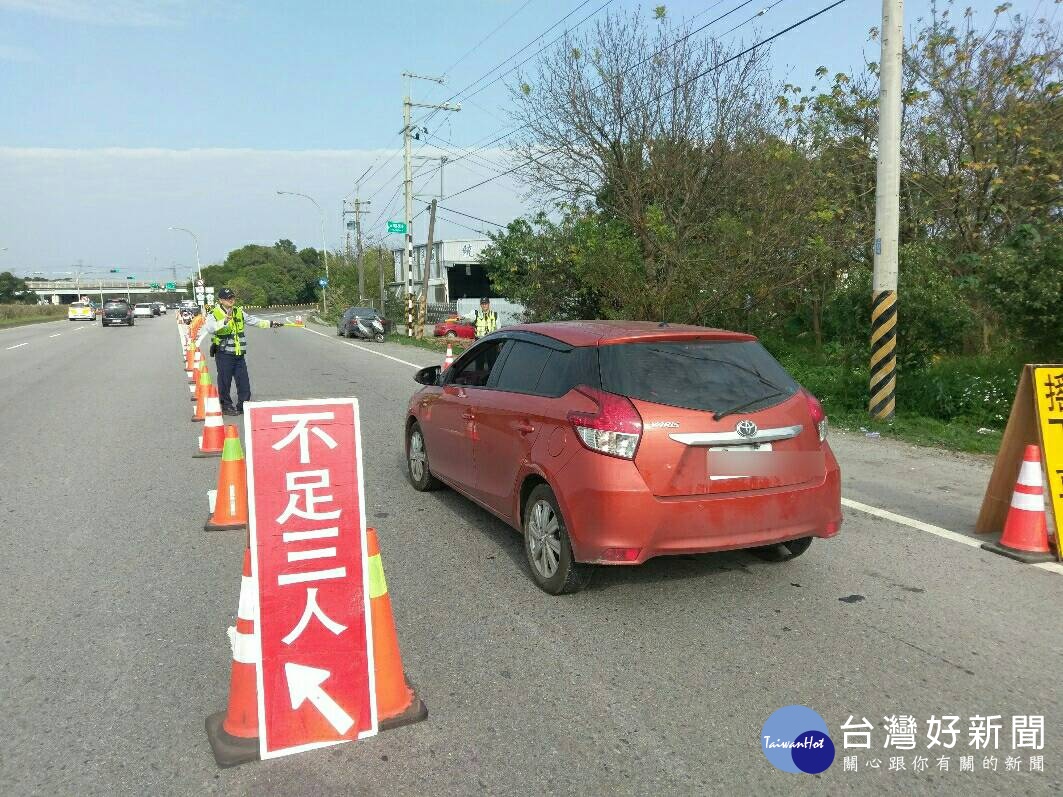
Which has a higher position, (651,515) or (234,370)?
(234,370)

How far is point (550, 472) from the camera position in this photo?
446 cm

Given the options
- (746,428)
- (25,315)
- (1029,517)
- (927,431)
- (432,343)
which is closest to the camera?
(746,428)

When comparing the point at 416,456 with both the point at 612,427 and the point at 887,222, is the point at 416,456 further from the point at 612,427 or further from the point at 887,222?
the point at 887,222

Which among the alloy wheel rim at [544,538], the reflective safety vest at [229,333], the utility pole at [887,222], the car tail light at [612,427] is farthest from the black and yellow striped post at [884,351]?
the reflective safety vest at [229,333]

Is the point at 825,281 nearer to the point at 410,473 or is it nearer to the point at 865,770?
the point at 410,473

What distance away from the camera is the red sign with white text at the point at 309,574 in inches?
114

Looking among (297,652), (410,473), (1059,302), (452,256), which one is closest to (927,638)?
(297,652)

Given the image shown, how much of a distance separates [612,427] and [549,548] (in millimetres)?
890

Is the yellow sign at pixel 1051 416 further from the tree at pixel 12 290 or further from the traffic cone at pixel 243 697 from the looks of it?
the tree at pixel 12 290

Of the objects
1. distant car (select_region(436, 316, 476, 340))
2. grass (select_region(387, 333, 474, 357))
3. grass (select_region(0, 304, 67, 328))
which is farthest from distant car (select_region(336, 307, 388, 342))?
grass (select_region(0, 304, 67, 328))

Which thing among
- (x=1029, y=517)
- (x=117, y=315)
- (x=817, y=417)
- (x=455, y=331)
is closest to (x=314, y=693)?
(x=817, y=417)

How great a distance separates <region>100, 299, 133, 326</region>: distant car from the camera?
47688 mm

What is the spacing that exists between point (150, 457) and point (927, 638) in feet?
25.1

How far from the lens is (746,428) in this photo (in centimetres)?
426
